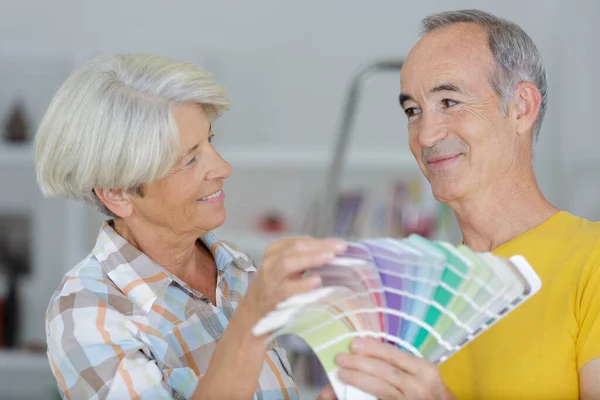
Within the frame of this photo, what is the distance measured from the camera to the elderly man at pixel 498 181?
4.61 feet

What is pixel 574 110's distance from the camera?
14.2ft

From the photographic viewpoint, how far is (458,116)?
1.56 m

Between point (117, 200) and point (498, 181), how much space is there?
721mm

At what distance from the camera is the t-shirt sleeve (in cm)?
131

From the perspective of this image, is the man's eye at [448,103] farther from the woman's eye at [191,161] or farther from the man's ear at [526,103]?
the woman's eye at [191,161]

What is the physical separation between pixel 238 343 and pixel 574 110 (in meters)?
3.51

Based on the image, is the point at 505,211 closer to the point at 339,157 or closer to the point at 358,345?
the point at 358,345

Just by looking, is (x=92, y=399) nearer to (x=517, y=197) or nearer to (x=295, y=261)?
(x=295, y=261)

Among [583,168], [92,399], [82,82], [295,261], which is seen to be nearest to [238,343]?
[295,261]

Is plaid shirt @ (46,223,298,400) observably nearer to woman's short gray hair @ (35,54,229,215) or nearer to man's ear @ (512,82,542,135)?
woman's short gray hair @ (35,54,229,215)

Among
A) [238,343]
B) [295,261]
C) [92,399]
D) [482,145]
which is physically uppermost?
[482,145]

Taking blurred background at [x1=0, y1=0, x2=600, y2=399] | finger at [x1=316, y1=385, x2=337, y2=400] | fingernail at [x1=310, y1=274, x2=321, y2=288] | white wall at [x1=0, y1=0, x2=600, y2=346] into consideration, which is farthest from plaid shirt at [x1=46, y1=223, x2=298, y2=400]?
white wall at [x1=0, y1=0, x2=600, y2=346]

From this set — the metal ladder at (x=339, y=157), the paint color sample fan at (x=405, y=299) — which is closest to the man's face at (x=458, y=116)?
the paint color sample fan at (x=405, y=299)

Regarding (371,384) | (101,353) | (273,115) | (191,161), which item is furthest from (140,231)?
(273,115)
